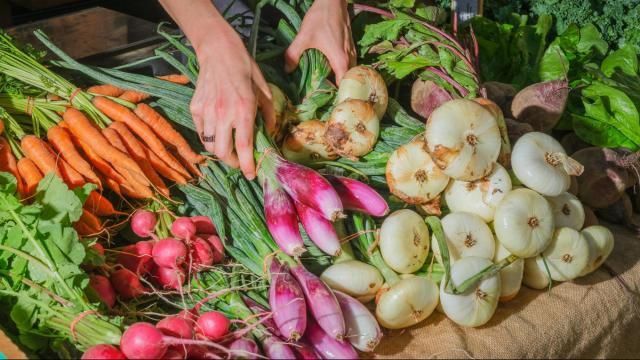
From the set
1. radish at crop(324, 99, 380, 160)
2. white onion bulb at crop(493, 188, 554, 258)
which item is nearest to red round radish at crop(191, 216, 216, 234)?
radish at crop(324, 99, 380, 160)

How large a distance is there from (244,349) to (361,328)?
0.92 feet

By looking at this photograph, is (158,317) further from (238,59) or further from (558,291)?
(558,291)

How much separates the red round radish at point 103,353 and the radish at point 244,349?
0.23m

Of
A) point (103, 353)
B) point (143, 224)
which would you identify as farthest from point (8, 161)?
point (103, 353)

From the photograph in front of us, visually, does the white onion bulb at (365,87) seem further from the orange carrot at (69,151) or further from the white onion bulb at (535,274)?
the orange carrot at (69,151)

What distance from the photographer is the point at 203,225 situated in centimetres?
188

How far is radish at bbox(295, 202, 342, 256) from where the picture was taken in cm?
167

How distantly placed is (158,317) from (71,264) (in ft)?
0.91

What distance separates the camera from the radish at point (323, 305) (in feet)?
4.86

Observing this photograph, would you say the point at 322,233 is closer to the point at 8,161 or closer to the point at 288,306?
the point at 288,306

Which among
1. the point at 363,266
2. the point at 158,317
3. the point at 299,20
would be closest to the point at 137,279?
the point at 158,317

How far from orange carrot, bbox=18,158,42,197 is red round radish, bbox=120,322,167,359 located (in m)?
0.71

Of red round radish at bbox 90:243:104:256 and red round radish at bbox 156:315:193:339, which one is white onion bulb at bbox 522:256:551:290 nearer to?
red round radish at bbox 156:315:193:339

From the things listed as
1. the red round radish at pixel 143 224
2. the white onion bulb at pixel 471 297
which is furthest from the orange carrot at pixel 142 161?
the white onion bulb at pixel 471 297
